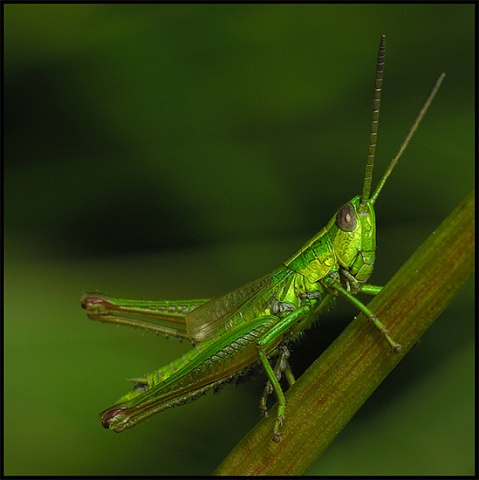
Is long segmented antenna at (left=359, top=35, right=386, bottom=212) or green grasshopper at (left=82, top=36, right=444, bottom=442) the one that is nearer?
long segmented antenna at (left=359, top=35, right=386, bottom=212)

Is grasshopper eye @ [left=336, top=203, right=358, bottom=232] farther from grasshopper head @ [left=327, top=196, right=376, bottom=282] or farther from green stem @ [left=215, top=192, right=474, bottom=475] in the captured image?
green stem @ [left=215, top=192, right=474, bottom=475]

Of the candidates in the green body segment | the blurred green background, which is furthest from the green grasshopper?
the blurred green background

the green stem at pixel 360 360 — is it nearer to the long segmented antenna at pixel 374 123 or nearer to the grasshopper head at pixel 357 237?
the long segmented antenna at pixel 374 123

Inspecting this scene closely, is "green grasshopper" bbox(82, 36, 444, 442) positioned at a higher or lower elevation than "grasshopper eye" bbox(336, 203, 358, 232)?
lower

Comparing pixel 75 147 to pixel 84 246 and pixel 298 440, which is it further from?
pixel 298 440

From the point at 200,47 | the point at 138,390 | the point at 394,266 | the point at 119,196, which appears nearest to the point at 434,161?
the point at 394,266

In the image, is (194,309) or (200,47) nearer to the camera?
(194,309)

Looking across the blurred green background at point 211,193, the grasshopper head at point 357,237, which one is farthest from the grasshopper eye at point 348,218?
the blurred green background at point 211,193

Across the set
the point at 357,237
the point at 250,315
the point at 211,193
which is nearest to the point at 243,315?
the point at 250,315
